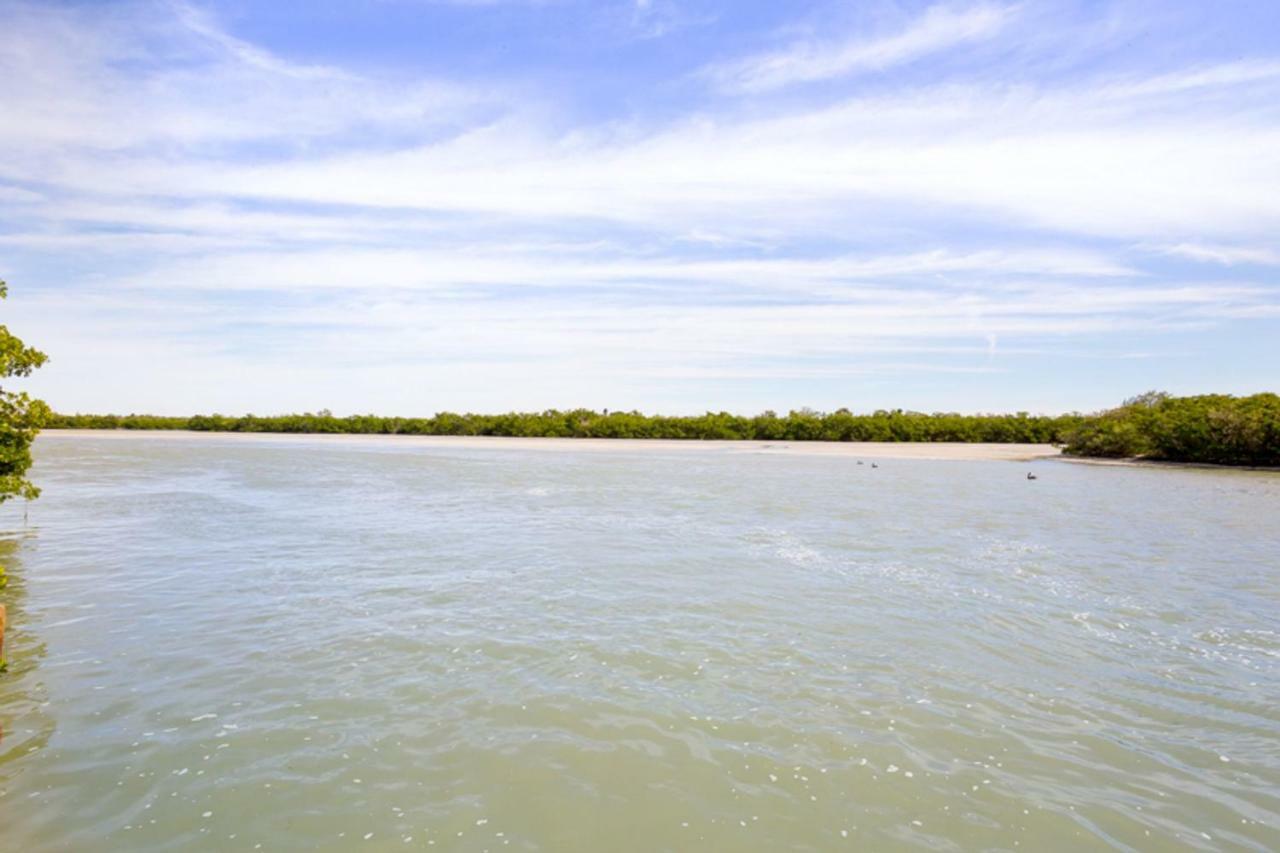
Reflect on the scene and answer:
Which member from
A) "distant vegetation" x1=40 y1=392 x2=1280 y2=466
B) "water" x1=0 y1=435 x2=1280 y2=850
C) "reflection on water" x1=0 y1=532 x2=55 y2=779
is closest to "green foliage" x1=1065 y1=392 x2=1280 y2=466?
Result: "distant vegetation" x1=40 y1=392 x2=1280 y2=466

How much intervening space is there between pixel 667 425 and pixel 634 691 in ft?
201

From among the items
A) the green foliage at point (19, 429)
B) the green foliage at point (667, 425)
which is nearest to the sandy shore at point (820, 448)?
the green foliage at point (667, 425)

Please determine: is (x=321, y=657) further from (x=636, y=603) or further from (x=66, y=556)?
(x=66, y=556)

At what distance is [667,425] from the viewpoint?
6744 centimetres

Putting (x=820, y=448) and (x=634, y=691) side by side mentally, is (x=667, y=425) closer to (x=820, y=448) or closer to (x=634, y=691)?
(x=820, y=448)

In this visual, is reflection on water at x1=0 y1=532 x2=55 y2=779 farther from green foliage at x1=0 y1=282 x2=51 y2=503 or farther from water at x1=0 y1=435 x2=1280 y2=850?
green foliage at x1=0 y1=282 x2=51 y2=503

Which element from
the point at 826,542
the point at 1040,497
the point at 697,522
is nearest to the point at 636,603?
the point at 826,542

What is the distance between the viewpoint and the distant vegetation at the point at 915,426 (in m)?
A: 35.4

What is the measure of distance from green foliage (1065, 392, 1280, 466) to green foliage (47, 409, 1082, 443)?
4.75 m

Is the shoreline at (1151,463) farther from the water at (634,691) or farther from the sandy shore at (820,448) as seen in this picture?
the water at (634,691)

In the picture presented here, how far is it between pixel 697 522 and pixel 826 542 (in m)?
3.26

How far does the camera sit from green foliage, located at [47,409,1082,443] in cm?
5956

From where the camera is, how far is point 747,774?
4859 millimetres

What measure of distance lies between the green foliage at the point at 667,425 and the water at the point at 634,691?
44.7m
